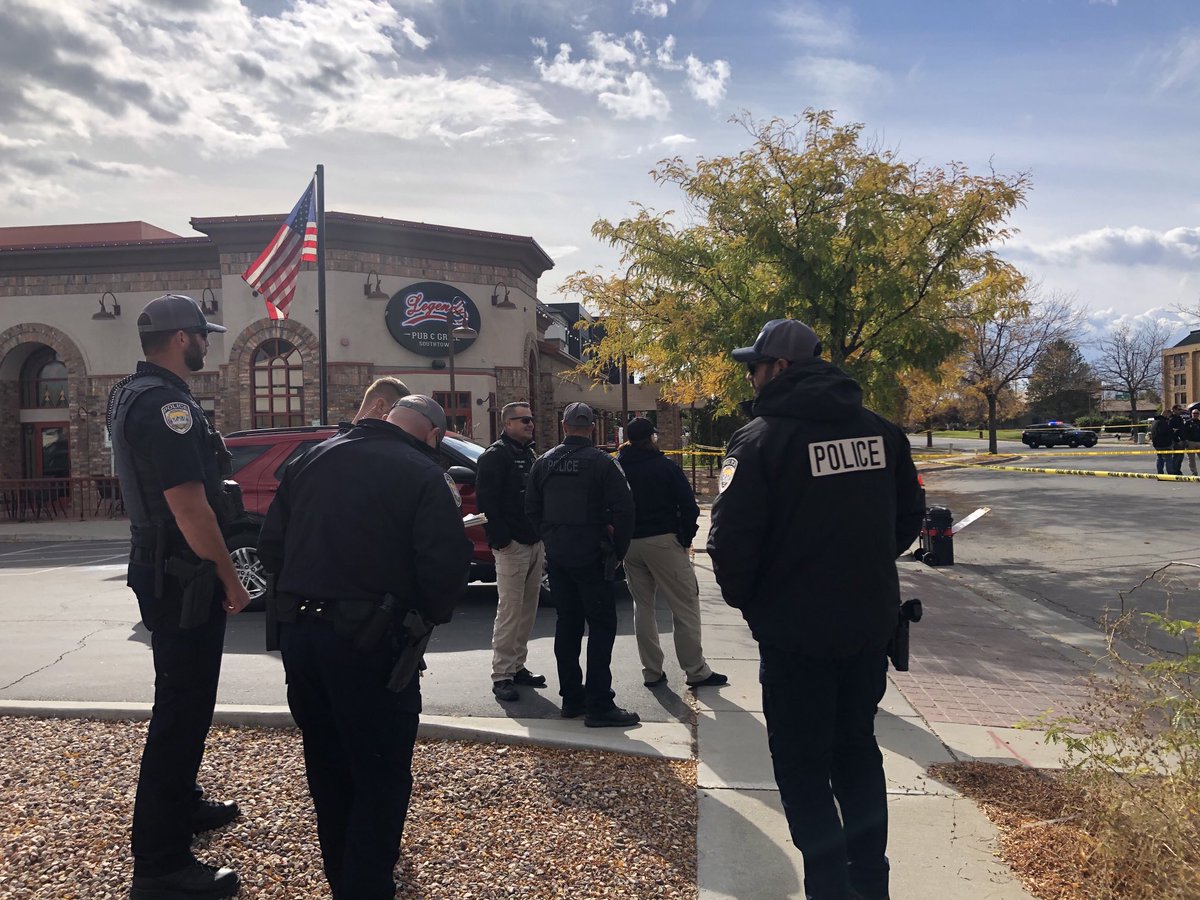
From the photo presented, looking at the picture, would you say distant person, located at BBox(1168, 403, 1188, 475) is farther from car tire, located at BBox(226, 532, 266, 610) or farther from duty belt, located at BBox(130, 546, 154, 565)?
duty belt, located at BBox(130, 546, 154, 565)

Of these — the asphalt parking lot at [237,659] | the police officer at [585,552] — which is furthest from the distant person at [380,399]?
the asphalt parking lot at [237,659]

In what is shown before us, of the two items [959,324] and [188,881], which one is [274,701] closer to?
[188,881]

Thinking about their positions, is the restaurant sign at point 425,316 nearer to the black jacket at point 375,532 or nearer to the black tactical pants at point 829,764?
the black jacket at point 375,532

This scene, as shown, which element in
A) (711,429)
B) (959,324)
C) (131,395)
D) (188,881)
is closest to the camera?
(188,881)

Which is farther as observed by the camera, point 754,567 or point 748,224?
point 748,224

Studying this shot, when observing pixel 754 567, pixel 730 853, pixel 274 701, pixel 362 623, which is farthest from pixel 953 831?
pixel 274 701

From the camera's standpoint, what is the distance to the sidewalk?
3.30 m

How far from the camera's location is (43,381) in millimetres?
24156

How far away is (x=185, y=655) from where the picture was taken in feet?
10.5

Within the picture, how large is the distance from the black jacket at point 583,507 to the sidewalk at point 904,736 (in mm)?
1002

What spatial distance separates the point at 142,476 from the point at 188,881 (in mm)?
1438

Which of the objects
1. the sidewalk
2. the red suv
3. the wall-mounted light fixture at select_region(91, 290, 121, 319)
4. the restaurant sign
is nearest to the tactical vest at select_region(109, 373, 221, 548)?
the sidewalk

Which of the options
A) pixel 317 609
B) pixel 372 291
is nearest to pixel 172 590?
pixel 317 609

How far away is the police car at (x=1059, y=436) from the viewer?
46.3 m
